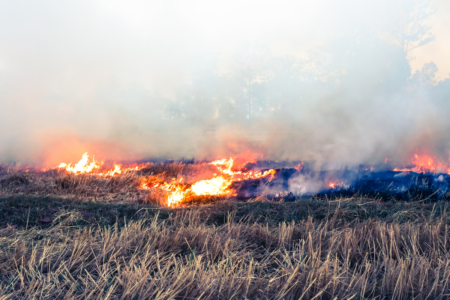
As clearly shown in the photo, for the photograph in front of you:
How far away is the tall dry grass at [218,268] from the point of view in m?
2.42

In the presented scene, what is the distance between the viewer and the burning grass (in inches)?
96.6

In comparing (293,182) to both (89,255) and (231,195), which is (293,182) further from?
(89,255)

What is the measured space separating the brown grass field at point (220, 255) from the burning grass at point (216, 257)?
0.01 metres

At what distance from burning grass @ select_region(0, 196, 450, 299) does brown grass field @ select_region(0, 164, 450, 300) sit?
1cm

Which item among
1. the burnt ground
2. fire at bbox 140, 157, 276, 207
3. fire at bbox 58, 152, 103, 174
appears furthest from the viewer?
fire at bbox 58, 152, 103, 174

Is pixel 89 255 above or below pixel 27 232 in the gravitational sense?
above

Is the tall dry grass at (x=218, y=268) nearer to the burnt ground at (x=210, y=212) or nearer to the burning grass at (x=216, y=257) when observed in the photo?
the burning grass at (x=216, y=257)

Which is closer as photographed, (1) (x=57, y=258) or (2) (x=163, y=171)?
(1) (x=57, y=258)

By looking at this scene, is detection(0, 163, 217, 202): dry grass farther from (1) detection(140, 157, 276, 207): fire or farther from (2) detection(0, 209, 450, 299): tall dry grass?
(2) detection(0, 209, 450, 299): tall dry grass

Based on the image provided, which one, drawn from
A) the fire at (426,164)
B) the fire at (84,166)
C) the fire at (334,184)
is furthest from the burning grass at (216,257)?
the fire at (426,164)

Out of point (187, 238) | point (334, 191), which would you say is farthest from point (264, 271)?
point (334, 191)

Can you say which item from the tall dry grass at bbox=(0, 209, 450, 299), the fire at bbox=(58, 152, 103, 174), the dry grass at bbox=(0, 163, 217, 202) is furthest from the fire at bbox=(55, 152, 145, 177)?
the tall dry grass at bbox=(0, 209, 450, 299)

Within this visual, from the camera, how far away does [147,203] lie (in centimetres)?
687

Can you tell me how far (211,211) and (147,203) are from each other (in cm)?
190
